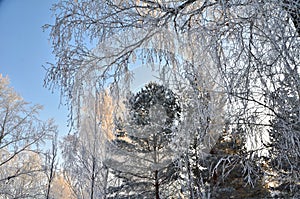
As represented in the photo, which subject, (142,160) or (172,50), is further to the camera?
(142,160)

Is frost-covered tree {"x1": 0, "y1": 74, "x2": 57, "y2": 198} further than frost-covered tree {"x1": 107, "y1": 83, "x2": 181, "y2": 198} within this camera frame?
No

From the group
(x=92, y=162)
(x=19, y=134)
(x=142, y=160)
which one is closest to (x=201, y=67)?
(x=92, y=162)

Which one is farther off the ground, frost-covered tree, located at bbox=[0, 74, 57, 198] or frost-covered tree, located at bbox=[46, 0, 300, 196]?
frost-covered tree, located at bbox=[0, 74, 57, 198]

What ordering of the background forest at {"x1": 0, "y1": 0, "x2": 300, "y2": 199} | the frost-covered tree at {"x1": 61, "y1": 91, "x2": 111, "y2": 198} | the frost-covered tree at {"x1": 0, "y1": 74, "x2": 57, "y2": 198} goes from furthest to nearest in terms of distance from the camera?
the frost-covered tree at {"x1": 0, "y1": 74, "x2": 57, "y2": 198} → the frost-covered tree at {"x1": 61, "y1": 91, "x2": 111, "y2": 198} → the background forest at {"x1": 0, "y1": 0, "x2": 300, "y2": 199}

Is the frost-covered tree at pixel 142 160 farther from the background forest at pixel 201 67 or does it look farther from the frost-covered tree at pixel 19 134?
the background forest at pixel 201 67

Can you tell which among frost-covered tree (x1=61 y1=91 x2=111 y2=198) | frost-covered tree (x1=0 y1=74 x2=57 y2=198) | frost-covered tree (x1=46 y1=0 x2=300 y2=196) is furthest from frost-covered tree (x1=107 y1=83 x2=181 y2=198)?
frost-covered tree (x1=46 y1=0 x2=300 y2=196)

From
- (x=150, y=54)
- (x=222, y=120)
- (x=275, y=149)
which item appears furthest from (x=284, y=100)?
(x=150, y=54)

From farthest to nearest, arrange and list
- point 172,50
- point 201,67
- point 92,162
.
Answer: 1. point 92,162
2. point 172,50
3. point 201,67

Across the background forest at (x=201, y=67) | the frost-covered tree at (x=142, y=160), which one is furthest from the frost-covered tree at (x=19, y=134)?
the background forest at (x=201, y=67)

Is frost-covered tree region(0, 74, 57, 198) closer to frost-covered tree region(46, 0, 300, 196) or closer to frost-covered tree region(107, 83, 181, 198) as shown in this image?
frost-covered tree region(107, 83, 181, 198)

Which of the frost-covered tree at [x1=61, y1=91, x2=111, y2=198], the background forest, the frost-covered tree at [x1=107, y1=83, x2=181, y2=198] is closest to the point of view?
the background forest

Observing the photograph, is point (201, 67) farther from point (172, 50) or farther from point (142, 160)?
point (142, 160)

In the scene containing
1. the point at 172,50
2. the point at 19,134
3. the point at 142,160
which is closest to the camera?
the point at 172,50

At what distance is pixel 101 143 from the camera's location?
5656 mm
